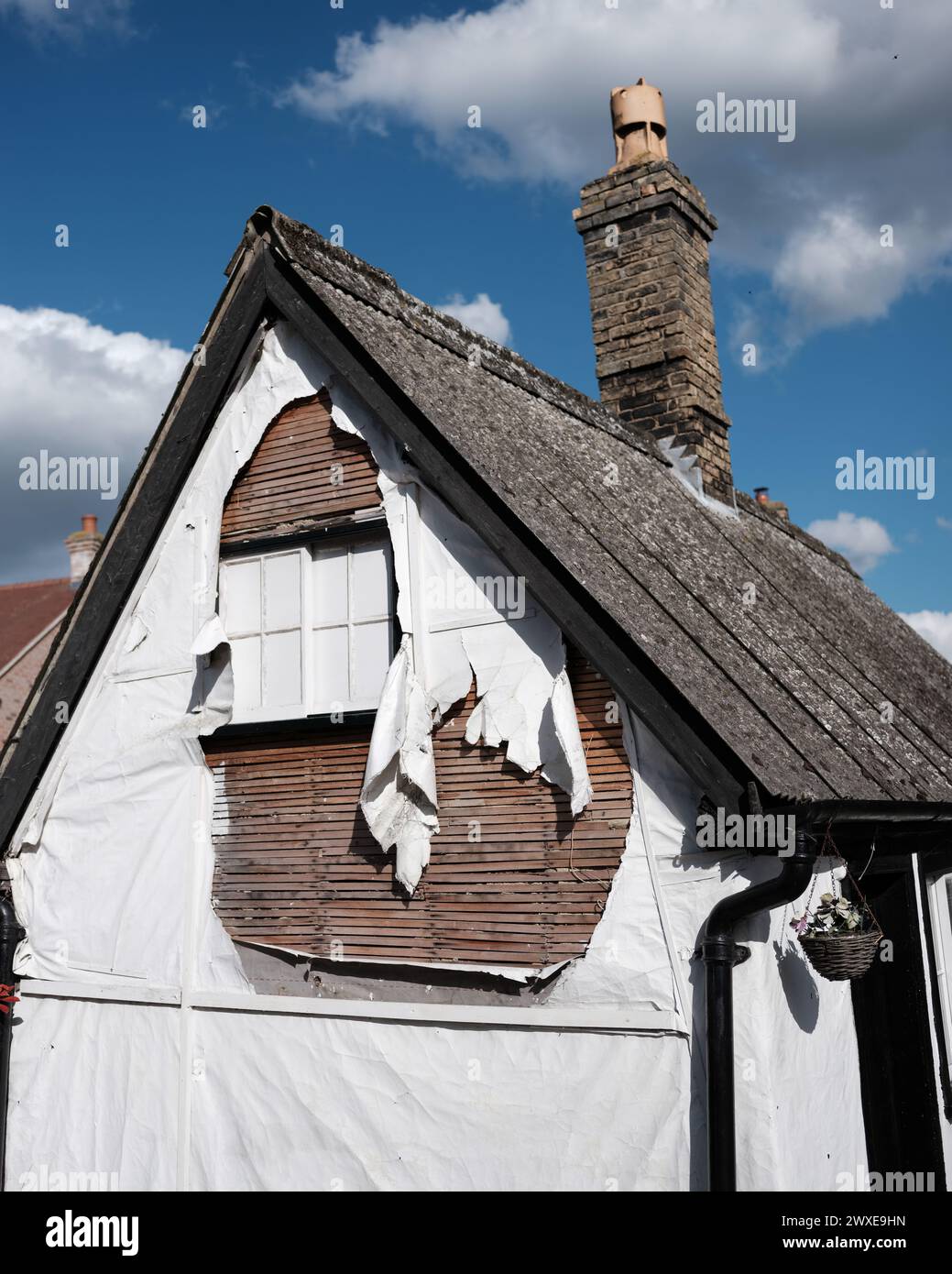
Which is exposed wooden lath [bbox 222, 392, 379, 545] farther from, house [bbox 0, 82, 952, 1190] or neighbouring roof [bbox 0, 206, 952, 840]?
neighbouring roof [bbox 0, 206, 952, 840]

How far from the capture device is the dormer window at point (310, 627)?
6395 millimetres

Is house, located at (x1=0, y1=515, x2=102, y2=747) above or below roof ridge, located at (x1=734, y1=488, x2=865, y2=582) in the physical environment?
above

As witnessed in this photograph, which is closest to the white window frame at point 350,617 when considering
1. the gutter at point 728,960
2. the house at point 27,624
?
the gutter at point 728,960

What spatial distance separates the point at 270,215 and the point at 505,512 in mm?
2423

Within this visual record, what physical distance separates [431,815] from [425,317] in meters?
3.35

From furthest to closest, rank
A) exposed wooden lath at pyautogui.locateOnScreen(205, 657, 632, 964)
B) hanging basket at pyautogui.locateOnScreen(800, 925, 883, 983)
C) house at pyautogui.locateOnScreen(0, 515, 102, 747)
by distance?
house at pyautogui.locateOnScreen(0, 515, 102, 747) < exposed wooden lath at pyautogui.locateOnScreen(205, 657, 632, 964) < hanging basket at pyautogui.locateOnScreen(800, 925, 883, 983)

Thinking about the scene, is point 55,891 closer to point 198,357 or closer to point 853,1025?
point 198,357

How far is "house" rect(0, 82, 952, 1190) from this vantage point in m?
5.24

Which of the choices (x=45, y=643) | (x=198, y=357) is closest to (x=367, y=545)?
(x=198, y=357)

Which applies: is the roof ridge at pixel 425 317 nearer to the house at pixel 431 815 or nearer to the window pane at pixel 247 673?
the house at pixel 431 815

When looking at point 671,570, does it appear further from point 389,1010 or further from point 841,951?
point 389,1010

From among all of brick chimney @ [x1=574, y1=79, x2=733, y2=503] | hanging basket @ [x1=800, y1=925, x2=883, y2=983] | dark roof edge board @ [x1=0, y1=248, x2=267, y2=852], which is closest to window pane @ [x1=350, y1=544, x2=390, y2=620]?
dark roof edge board @ [x1=0, y1=248, x2=267, y2=852]

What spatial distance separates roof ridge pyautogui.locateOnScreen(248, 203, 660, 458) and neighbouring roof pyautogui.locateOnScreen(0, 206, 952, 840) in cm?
2

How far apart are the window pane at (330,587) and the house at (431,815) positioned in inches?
0.9
